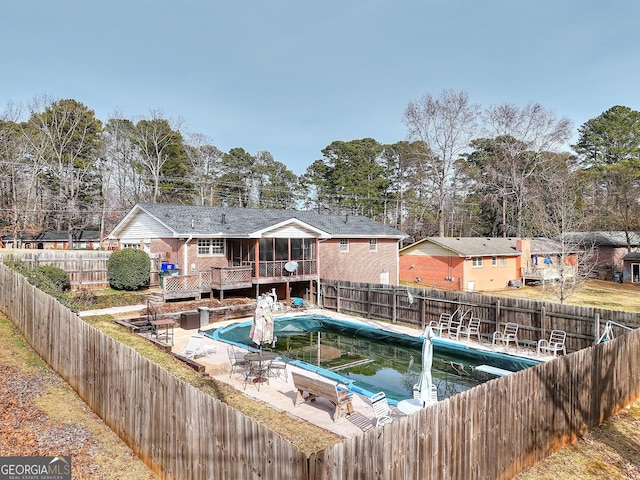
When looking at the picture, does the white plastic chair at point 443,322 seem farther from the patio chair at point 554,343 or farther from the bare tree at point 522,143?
the bare tree at point 522,143

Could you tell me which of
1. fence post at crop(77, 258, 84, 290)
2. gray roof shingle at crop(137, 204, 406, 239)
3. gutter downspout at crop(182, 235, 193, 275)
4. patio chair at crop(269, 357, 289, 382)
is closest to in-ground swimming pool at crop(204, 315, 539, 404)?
patio chair at crop(269, 357, 289, 382)

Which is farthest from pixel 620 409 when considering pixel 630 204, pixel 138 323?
pixel 630 204

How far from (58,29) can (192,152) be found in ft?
95.0

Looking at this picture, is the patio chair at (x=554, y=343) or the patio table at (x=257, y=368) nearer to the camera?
the patio table at (x=257, y=368)

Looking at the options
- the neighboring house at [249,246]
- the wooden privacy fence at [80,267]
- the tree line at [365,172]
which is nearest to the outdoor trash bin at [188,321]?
the neighboring house at [249,246]

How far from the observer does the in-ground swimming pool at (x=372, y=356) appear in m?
12.7

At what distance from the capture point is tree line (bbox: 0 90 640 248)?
42.7 m

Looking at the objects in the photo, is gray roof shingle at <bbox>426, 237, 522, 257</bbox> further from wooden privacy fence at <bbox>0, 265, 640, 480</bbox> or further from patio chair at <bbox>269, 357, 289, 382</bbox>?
wooden privacy fence at <bbox>0, 265, 640, 480</bbox>

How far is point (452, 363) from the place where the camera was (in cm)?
1496

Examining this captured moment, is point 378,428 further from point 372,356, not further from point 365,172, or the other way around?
point 365,172

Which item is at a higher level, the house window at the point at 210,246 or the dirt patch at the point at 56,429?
the house window at the point at 210,246

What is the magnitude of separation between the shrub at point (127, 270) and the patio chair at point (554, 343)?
18.3 metres

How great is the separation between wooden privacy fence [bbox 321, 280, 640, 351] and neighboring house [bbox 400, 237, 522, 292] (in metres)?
12.3

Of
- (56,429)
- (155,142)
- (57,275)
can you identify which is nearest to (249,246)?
(57,275)
